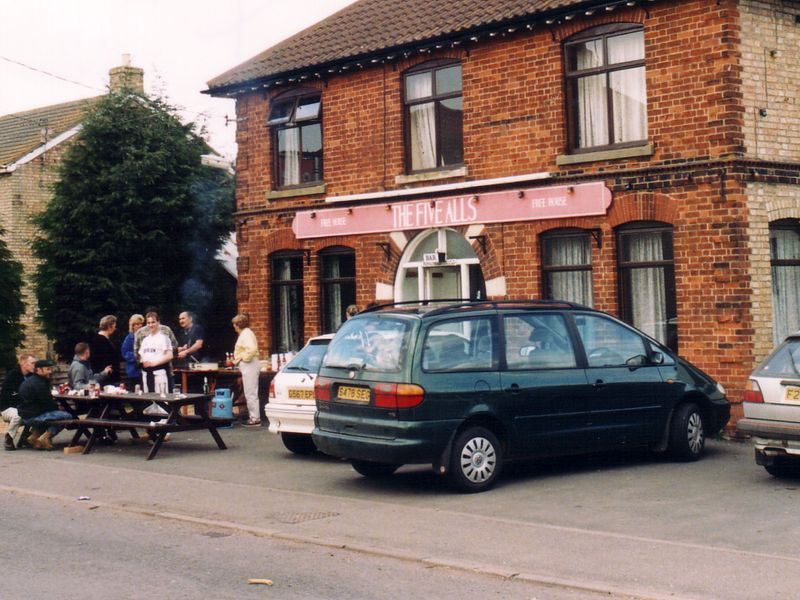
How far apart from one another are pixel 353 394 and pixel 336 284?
936cm

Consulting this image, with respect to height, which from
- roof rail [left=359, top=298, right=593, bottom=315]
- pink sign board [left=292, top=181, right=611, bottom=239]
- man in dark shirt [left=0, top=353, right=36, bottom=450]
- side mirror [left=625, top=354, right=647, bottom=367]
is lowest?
man in dark shirt [left=0, top=353, right=36, bottom=450]

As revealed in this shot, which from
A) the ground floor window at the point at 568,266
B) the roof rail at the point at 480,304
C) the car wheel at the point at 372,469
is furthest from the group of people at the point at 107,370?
the roof rail at the point at 480,304

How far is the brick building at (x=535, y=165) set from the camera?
15.3 meters

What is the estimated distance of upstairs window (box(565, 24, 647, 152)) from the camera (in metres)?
16.2

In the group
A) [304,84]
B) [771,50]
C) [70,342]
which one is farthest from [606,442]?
[70,342]

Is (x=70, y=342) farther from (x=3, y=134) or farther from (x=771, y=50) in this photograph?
(x=771, y=50)

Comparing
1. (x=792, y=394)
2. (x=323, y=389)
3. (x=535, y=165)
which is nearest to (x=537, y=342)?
(x=323, y=389)

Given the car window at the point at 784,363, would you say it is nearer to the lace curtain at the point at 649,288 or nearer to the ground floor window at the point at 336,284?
the lace curtain at the point at 649,288

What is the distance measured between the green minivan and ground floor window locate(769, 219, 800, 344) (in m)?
3.78

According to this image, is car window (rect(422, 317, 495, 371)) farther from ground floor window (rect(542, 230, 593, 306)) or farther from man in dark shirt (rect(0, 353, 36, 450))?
man in dark shirt (rect(0, 353, 36, 450))

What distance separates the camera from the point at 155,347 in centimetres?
1777

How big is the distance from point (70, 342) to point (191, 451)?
9.94 meters

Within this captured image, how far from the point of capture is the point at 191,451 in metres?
15.2

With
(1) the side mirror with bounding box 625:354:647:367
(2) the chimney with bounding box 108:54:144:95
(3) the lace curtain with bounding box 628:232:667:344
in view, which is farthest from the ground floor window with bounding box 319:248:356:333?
(2) the chimney with bounding box 108:54:144:95
